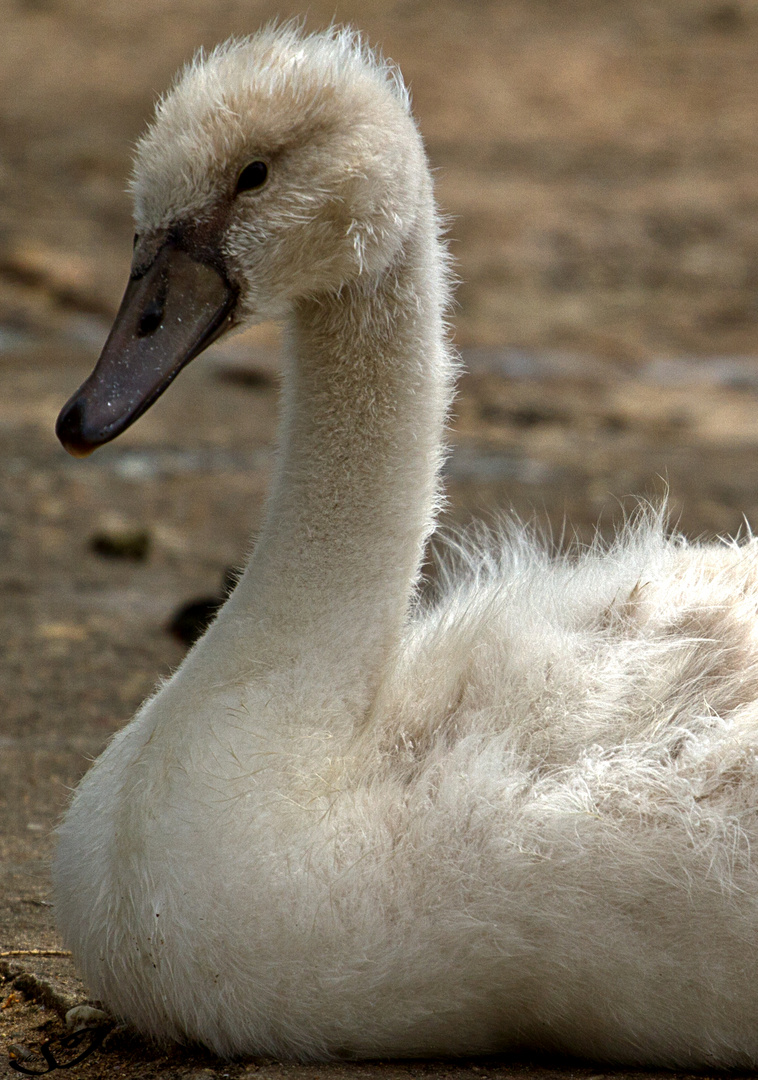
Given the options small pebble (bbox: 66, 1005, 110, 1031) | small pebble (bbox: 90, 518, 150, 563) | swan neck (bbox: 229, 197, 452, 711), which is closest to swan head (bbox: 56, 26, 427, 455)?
swan neck (bbox: 229, 197, 452, 711)

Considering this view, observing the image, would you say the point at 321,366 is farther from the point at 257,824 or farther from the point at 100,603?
the point at 100,603

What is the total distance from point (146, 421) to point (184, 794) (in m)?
6.32

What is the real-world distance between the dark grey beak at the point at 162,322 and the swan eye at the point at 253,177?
154mm

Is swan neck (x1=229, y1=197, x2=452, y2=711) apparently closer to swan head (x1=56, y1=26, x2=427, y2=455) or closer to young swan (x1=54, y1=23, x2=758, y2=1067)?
young swan (x1=54, y1=23, x2=758, y2=1067)

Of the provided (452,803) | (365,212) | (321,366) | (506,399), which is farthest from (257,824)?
(506,399)

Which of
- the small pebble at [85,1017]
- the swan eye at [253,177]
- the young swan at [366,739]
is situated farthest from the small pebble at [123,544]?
the swan eye at [253,177]

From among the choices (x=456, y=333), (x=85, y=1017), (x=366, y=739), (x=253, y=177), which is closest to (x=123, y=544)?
(x=85, y=1017)

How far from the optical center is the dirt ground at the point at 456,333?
5.32 meters

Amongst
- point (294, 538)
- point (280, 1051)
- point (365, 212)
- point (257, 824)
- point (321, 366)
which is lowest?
point (280, 1051)

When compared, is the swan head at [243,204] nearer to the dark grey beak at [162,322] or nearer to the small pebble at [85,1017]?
the dark grey beak at [162,322]

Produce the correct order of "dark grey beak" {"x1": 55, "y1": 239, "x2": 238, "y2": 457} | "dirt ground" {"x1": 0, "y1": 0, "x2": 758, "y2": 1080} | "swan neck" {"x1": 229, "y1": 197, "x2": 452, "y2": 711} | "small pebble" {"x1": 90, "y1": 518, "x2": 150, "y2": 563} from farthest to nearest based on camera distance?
"small pebble" {"x1": 90, "y1": 518, "x2": 150, "y2": 563}
"dirt ground" {"x1": 0, "y1": 0, "x2": 758, "y2": 1080}
"swan neck" {"x1": 229, "y1": 197, "x2": 452, "y2": 711}
"dark grey beak" {"x1": 55, "y1": 239, "x2": 238, "y2": 457}

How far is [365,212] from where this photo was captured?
297 cm

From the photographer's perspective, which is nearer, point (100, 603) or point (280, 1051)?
point (280, 1051)

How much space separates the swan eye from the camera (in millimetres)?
2912
